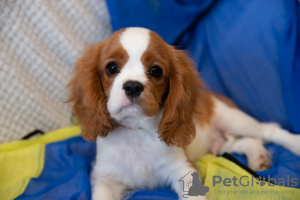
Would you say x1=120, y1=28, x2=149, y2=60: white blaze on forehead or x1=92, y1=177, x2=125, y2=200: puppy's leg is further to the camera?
x1=92, y1=177, x2=125, y2=200: puppy's leg

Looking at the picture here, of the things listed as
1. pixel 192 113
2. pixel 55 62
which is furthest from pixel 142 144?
pixel 55 62

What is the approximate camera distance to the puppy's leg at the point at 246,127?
7.82 ft

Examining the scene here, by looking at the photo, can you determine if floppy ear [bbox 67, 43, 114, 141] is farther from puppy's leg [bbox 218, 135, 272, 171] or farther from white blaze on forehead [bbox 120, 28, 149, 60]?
puppy's leg [bbox 218, 135, 272, 171]

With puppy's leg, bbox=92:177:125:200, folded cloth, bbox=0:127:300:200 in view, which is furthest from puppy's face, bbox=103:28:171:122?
folded cloth, bbox=0:127:300:200

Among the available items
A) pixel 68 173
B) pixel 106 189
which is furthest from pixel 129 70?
pixel 68 173

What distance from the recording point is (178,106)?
68.9 inches

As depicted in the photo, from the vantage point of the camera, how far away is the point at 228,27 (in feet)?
9.10

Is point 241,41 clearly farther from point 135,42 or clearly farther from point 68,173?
point 68,173

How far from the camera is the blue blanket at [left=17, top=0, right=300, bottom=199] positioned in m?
2.38

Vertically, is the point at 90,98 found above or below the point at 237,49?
below

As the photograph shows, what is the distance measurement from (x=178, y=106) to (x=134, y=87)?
349mm

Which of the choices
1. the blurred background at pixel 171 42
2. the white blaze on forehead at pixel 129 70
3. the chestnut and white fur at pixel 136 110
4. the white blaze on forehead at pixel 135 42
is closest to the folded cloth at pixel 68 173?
the chestnut and white fur at pixel 136 110

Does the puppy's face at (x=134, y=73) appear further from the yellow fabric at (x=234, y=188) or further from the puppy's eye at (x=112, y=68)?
the yellow fabric at (x=234, y=188)

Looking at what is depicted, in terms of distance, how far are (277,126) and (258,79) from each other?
43cm
